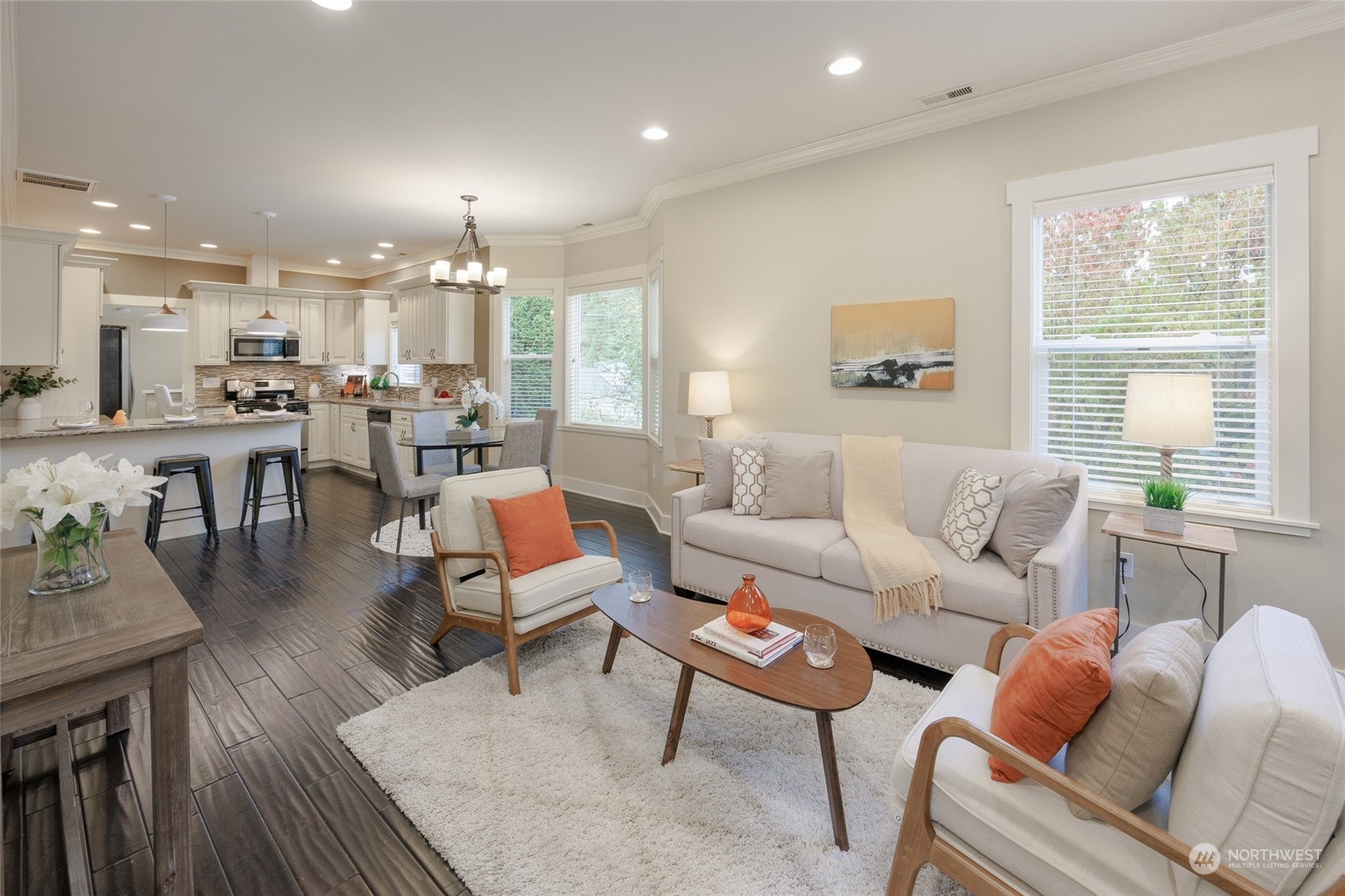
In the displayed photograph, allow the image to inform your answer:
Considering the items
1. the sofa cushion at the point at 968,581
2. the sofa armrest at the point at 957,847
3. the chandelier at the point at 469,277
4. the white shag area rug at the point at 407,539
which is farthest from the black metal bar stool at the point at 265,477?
the sofa armrest at the point at 957,847

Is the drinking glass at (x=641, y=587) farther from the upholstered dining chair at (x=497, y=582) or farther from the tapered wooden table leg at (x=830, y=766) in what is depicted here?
the tapered wooden table leg at (x=830, y=766)

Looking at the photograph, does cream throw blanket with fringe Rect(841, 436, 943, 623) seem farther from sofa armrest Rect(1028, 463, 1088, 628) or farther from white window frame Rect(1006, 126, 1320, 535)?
white window frame Rect(1006, 126, 1320, 535)

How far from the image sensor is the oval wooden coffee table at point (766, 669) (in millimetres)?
1728

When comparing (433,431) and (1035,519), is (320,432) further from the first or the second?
(1035,519)

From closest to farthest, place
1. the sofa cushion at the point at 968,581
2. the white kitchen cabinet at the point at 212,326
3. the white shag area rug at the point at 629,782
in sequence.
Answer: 1. the white shag area rug at the point at 629,782
2. the sofa cushion at the point at 968,581
3. the white kitchen cabinet at the point at 212,326

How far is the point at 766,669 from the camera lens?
1896 mm

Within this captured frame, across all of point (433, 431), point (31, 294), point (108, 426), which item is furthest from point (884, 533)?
point (31, 294)

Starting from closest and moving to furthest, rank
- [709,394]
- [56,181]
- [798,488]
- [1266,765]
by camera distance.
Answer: [1266,765] → [798,488] → [709,394] → [56,181]

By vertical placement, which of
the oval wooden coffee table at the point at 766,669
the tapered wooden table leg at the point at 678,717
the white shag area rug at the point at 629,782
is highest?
the oval wooden coffee table at the point at 766,669

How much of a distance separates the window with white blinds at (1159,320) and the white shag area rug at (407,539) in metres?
4.20

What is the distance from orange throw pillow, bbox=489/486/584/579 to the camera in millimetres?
2801

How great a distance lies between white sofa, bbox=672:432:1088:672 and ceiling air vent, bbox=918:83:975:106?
1.97 m

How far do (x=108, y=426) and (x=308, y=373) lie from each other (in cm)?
453

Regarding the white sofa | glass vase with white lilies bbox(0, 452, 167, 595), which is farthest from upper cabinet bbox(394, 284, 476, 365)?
glass vase with white lilies bbox(0, 452, 167, 595)
